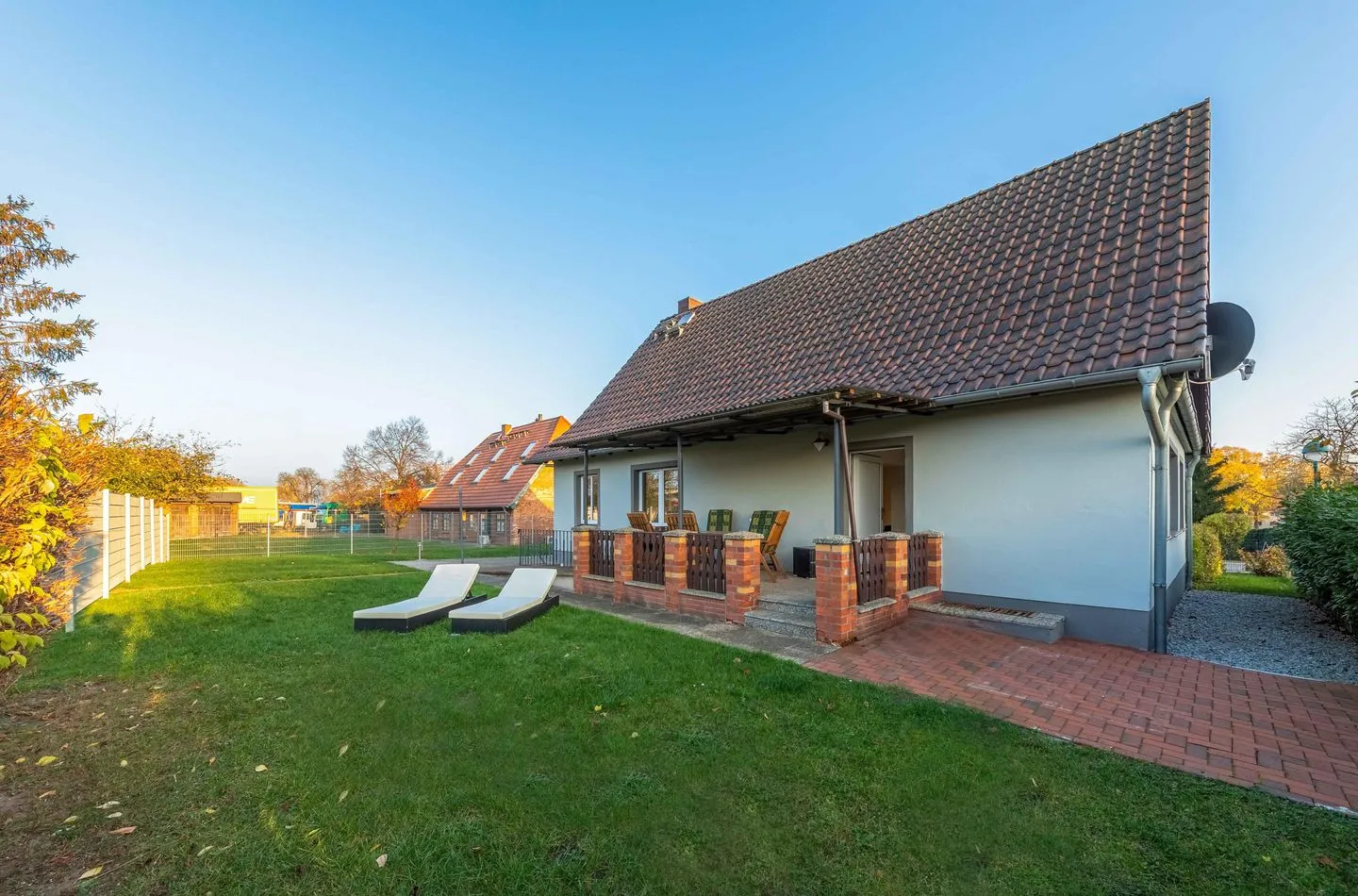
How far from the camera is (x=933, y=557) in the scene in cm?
750

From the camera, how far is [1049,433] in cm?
665

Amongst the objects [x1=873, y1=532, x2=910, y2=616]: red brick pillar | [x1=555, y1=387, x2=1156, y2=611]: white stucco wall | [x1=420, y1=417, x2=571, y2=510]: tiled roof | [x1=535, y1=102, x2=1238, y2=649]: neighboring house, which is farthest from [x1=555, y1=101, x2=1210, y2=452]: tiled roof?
[x1=420, y1=417, x2=571, y2=510]: tiled roof

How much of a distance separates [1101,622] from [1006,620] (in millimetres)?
1032

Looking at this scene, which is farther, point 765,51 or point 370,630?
point 765,51

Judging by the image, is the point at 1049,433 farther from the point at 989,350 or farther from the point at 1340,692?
the point at 1340,692

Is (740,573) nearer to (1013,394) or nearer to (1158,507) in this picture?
(1013,394)

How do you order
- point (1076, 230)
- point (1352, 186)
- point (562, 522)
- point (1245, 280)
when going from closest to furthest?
1. point (1076, 230)
2. point (1352, 186)
3. point (1245, 280)
4. point (562, 522)

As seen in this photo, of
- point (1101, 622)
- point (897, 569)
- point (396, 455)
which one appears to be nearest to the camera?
point (1101, 622)

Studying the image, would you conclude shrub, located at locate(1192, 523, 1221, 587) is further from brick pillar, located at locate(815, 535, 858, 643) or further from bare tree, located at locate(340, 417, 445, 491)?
bare tree, located at locate(340, 417, 445, 491)

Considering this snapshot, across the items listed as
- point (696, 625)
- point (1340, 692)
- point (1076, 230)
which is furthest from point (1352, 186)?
point (696, 625)

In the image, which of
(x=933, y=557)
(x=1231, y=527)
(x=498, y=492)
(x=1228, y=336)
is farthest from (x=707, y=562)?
(x=498, y=492)

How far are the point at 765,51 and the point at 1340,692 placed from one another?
1268 centimetres

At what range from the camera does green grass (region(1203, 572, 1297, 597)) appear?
423 inches

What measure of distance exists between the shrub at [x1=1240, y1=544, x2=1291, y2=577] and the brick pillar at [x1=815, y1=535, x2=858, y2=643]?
14.9m
